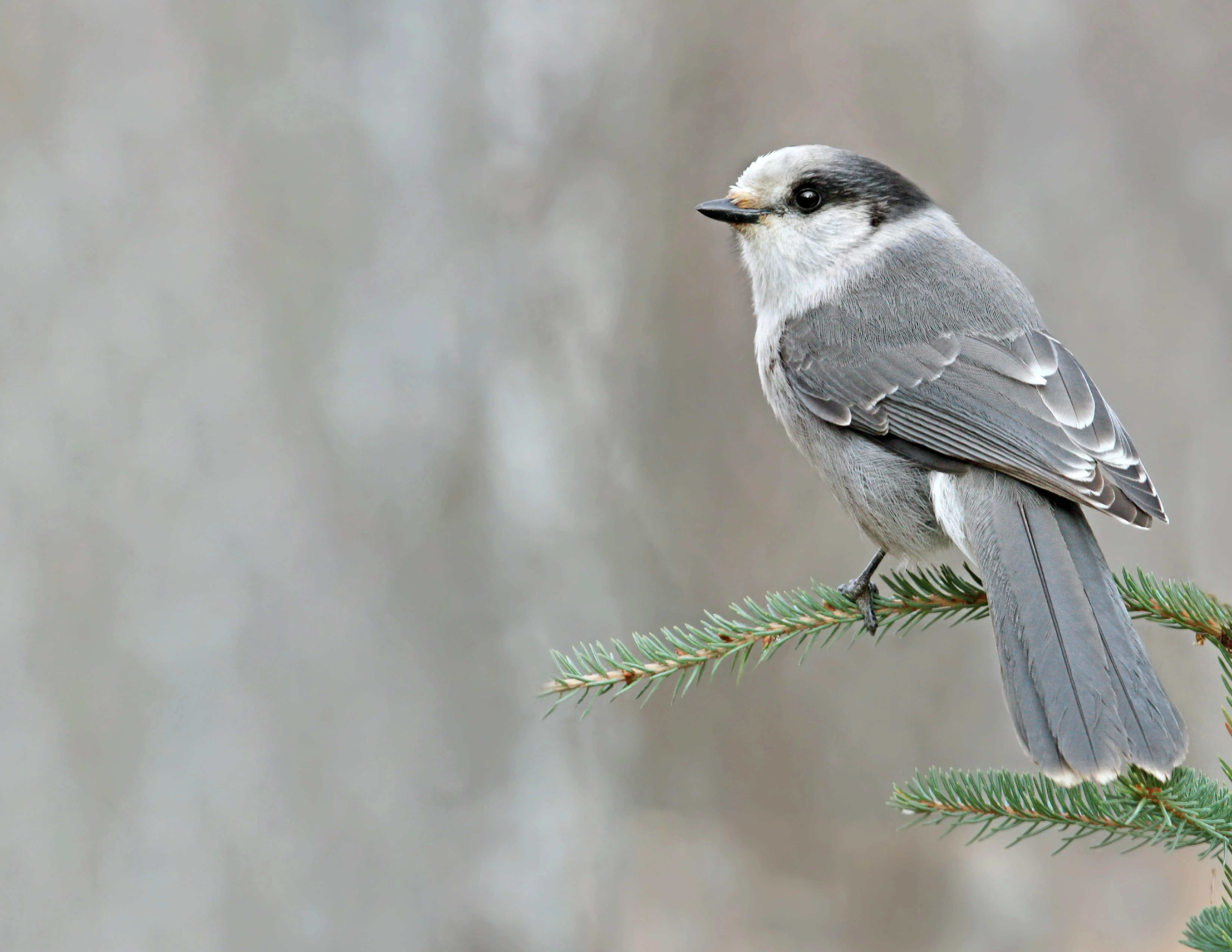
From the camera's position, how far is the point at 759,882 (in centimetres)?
366

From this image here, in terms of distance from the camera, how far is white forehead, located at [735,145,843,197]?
8.77ft

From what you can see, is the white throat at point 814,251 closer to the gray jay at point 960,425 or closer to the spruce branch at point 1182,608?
the gray jay at point 960,425

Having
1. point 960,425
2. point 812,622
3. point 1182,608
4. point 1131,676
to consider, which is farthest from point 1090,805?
point 960,425

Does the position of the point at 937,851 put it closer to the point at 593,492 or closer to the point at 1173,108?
the point at 593,492

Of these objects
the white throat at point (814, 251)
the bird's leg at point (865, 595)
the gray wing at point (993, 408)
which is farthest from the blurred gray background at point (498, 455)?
the bird's leg at point (865, 595)

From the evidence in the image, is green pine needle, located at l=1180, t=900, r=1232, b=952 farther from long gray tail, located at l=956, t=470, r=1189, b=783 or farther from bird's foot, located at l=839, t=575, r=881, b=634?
bird's foot, located at l=839, t=575, r=881, b=634

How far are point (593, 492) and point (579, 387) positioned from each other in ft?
1.17

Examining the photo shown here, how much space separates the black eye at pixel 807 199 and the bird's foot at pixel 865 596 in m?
0.98

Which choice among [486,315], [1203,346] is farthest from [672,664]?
[1203,346]

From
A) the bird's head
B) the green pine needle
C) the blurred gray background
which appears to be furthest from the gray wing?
the blurred gray background

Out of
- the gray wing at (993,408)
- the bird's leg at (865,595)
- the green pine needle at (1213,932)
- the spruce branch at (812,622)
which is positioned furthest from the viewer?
the bird's leg at (865,595)

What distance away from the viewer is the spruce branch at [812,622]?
186 centimetres

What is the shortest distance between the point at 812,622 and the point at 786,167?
1174 millimetres

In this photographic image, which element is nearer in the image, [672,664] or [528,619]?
[672,664]
